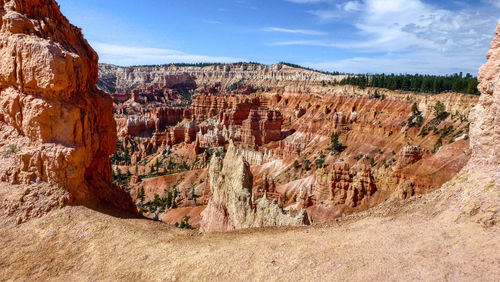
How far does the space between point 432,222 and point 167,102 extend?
15382 cm

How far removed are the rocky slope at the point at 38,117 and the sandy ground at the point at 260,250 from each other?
1037mm

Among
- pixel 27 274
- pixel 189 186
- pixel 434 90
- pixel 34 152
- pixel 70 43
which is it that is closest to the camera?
pixel 27 274

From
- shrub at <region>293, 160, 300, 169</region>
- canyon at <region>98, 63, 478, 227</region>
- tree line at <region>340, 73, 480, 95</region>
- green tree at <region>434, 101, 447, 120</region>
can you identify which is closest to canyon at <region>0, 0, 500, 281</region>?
canyon at <region>98, 63, 478, 227</region>

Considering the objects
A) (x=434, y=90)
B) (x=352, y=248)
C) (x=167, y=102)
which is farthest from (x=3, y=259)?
(x=167, y=102)

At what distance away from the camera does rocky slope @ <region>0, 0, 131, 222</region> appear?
12203 millimetres

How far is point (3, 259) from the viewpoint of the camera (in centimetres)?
1002

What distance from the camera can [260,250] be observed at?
31.7 ft

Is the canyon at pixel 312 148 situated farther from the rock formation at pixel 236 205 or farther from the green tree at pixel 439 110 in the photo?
the rock formation at pixel 236 205

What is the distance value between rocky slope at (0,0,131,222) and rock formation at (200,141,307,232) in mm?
9100

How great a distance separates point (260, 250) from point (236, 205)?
10710mm

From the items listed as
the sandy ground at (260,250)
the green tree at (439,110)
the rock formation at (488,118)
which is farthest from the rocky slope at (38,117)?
the green tree at (439,110)

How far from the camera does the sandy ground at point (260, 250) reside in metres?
7.29

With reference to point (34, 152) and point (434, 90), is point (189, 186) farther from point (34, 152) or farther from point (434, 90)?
point (434, 90)

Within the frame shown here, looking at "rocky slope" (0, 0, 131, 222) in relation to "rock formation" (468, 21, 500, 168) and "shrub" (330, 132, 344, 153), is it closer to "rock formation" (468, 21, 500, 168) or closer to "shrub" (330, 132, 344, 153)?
"rock formation" (468, 21, 500, 168)
